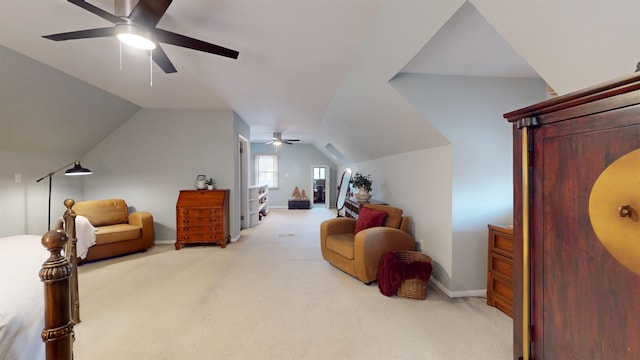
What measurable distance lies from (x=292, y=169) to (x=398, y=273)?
7.24m

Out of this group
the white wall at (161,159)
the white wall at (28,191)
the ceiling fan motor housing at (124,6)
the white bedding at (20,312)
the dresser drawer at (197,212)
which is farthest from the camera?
the white wall at (161,159)

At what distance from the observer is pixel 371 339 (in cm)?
199

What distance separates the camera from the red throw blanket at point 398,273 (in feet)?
8.48

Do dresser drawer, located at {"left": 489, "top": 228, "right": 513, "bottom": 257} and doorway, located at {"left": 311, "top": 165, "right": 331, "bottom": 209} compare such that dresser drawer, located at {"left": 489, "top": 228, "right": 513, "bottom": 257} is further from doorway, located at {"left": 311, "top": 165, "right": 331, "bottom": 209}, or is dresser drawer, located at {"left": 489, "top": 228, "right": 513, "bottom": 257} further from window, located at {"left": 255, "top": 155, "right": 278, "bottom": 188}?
window, located at {"left": 255, "top": 155, "right": 278, "bottom": 188}

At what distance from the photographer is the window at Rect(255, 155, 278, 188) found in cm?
946

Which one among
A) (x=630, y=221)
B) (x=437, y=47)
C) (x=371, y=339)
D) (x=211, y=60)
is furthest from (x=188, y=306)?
(x=437, y=47)

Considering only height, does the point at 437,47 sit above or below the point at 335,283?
above

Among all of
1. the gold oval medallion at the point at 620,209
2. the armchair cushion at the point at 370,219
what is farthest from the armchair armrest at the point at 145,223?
the gold oval medallion at the point at 620,209

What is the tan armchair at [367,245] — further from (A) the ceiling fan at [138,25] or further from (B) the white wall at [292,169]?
(B) the white wall at [292,169]

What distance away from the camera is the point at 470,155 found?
2.64 m

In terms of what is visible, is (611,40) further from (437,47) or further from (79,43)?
(79,43)

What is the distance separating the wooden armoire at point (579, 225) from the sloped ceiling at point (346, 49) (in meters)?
0.47

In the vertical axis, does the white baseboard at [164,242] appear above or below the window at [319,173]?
below

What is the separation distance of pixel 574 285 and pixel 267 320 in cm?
209
